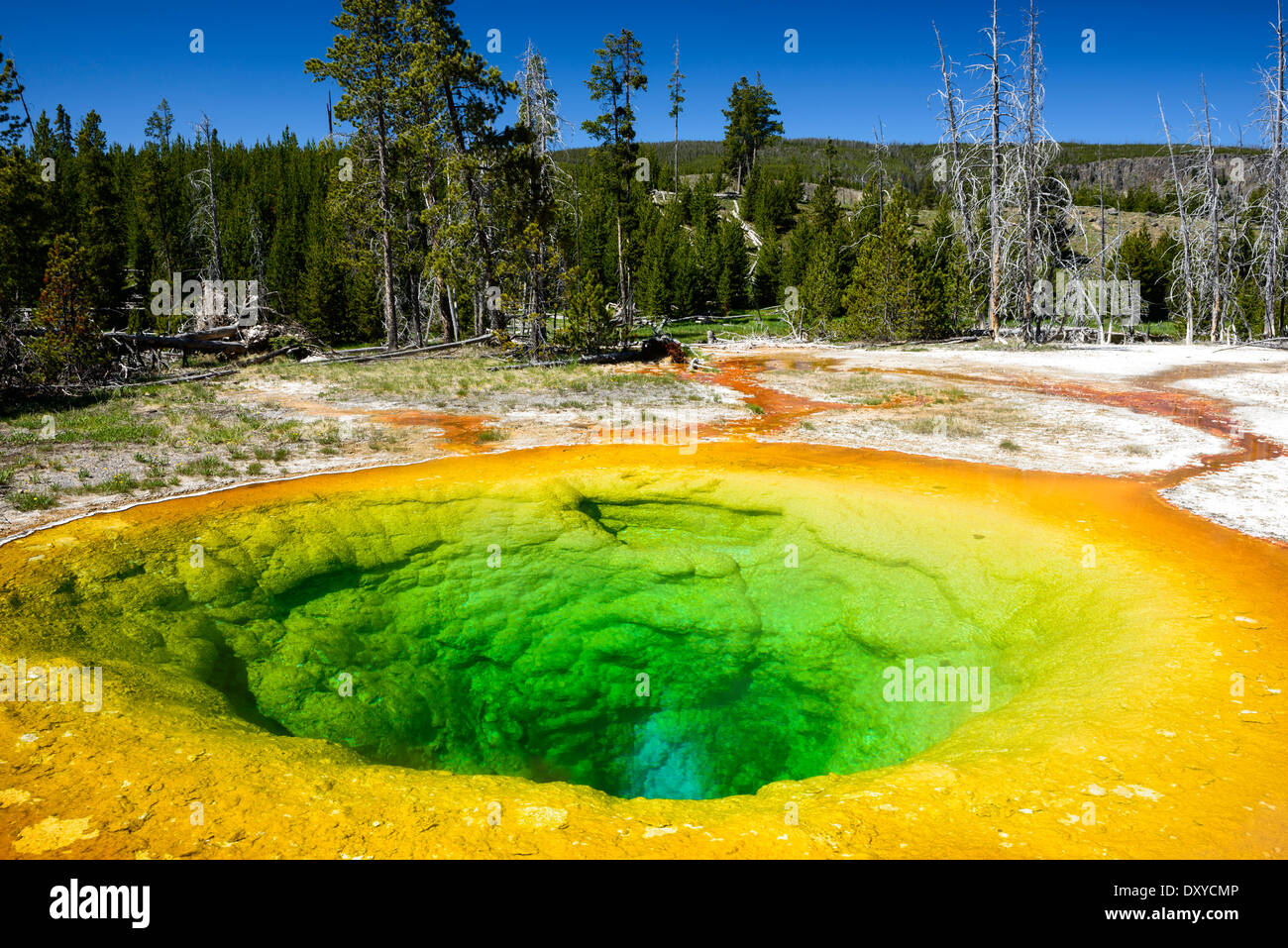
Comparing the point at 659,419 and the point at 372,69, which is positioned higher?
the point at 372,69

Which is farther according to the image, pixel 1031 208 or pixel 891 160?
pixel 891 160

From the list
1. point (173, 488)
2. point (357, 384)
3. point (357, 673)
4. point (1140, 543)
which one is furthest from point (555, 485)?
point (357, 384)

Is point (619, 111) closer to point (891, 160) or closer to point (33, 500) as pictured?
point (33, 500)

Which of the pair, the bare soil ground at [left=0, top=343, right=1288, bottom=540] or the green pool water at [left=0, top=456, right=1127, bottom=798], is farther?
the bare soil ground at [left=0, top=343, right=1288, bottom=540]

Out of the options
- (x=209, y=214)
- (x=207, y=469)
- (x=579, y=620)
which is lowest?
(x=579, y=620)

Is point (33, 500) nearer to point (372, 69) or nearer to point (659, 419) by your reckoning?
point (659, 419)

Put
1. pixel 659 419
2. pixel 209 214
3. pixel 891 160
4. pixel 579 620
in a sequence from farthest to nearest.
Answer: pixel 891 160 < pixel 209 214 < pixel 659 419 < pixel 579 620

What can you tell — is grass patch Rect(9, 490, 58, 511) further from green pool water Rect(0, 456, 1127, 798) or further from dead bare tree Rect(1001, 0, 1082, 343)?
dead bare tree Rect(1001, 0, 1082, 343)

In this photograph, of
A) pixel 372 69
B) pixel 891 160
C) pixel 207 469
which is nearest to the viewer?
pixel 207 469

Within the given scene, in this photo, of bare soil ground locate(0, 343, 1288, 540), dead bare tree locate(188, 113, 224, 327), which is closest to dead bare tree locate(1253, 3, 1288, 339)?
bare soil ground locate(0, 343, 1288, 540)

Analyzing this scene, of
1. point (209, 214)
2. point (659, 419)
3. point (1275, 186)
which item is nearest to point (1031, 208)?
point (1275, 186)
